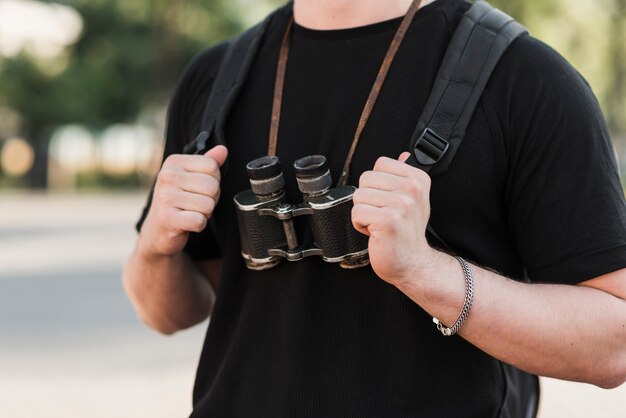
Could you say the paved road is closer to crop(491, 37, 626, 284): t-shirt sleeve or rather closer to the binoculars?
the binoculars

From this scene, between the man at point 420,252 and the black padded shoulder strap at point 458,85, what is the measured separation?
0.04m

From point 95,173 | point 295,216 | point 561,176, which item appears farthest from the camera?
point 95,173

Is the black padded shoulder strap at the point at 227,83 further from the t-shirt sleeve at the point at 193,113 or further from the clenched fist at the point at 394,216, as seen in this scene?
the clenched fist at the point at 394,216

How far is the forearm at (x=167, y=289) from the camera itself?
224cm

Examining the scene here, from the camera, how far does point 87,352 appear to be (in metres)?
7.50

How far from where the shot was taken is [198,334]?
8.07 m

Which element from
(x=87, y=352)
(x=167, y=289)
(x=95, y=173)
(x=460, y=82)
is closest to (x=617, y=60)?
(x=95, y=173)

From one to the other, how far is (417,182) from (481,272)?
229 millimetres

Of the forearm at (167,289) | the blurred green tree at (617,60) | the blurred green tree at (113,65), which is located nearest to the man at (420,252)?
the forearm at (167,289)

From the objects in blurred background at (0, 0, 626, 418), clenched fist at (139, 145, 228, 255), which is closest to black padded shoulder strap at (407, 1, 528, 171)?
clenched fist at (139, 145, 228, 255)

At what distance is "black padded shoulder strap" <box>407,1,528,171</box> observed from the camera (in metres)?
1.83

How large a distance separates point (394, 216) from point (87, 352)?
620cm

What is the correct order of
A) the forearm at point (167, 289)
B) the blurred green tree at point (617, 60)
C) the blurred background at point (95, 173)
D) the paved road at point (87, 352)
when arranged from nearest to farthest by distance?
the forearm at point (167, 289) < the paved road at point (87, 352) < the blurred background at point (95, 173) < the blurred green tree at point (617, 60)

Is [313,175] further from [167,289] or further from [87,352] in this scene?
[87,352]
